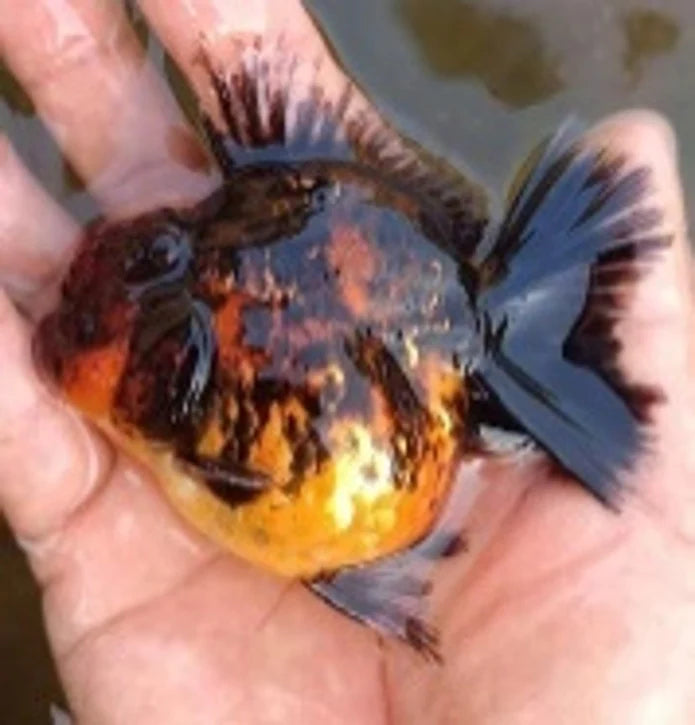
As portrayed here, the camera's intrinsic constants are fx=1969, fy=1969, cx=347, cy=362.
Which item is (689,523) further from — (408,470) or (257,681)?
(257,681)

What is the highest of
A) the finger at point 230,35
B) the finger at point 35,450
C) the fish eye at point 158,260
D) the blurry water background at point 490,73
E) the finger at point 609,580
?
the finger at point 230,35

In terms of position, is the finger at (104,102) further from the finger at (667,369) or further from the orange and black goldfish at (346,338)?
the finger at (667,369)

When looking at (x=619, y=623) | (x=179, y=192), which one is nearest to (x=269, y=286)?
(x=179, y=192)

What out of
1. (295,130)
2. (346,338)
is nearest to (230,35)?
(295,130)

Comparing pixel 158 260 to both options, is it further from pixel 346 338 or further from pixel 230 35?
pixel 230 35

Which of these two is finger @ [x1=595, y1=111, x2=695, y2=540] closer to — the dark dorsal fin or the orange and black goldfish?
the orange and black goldfish

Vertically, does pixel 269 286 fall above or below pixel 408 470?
above

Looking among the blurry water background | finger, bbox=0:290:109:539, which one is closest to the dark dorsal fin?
finger, bbox=0:290:109:539

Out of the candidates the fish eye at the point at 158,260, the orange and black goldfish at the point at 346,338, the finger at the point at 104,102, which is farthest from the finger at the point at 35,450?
the finger at the point at 104,102
